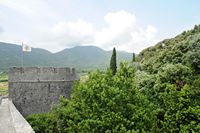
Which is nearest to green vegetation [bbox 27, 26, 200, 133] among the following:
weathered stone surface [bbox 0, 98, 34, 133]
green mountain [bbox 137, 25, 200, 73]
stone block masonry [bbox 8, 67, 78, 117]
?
green mountain [bbox 137, 25, 200, 73]

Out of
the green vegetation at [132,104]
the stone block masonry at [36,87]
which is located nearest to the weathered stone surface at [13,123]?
the green vegetation at [132,104]

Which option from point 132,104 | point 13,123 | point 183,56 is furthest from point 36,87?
point 132,104

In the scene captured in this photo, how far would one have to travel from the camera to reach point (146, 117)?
16.8 meters

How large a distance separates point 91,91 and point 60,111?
259 inches

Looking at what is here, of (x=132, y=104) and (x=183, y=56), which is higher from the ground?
(x=183, y=56)

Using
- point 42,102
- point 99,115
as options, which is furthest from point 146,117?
point 42,102

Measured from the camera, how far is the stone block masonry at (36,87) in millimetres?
27062

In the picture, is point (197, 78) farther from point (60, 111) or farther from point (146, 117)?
point (60, 111)

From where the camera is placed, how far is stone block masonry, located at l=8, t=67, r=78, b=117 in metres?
27.1

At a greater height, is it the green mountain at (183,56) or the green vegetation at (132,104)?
the green mountain at (183,56)

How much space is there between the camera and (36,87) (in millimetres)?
27516

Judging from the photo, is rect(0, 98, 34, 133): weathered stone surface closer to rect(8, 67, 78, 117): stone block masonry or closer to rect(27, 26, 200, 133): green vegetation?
rect(27, 26, 200, 133): green vegetation

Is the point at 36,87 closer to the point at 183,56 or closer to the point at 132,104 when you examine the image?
the point at 183,56

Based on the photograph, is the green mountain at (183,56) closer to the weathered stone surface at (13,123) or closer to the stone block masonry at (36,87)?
the stone block masonry at (36,87)
